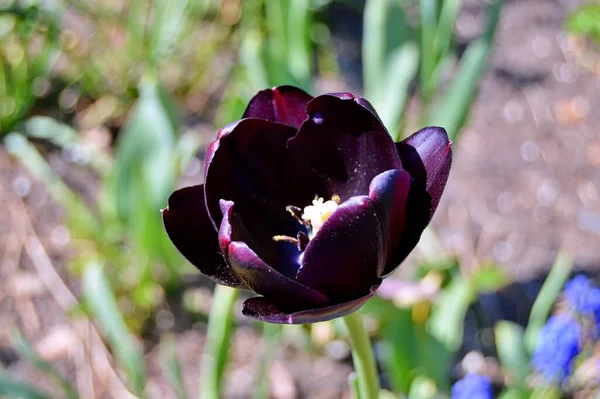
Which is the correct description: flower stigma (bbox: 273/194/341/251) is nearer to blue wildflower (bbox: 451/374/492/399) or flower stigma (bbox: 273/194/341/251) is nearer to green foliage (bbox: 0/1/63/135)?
blue wildflower (bbox: 451/374/492/399)

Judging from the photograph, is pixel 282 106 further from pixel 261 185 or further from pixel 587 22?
pixel 587 22

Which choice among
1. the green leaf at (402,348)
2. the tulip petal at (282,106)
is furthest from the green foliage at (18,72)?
the tulip petal at (282,106)

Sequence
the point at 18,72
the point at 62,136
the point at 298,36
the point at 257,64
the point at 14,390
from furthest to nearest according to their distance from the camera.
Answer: the point at 18,72 < the point at 62,136 < the point at 298,36 < the point at 257,64 < the point at 14,390

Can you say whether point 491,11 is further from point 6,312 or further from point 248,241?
point 6,312

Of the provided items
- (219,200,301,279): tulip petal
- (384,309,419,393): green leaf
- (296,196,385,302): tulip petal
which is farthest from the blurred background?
(296,196,385,302): tulip petal

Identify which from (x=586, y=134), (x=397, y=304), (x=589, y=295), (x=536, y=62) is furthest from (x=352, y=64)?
(x=589, y=295)

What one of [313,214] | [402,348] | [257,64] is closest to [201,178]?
[257,64]

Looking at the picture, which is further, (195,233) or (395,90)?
(395,90)
